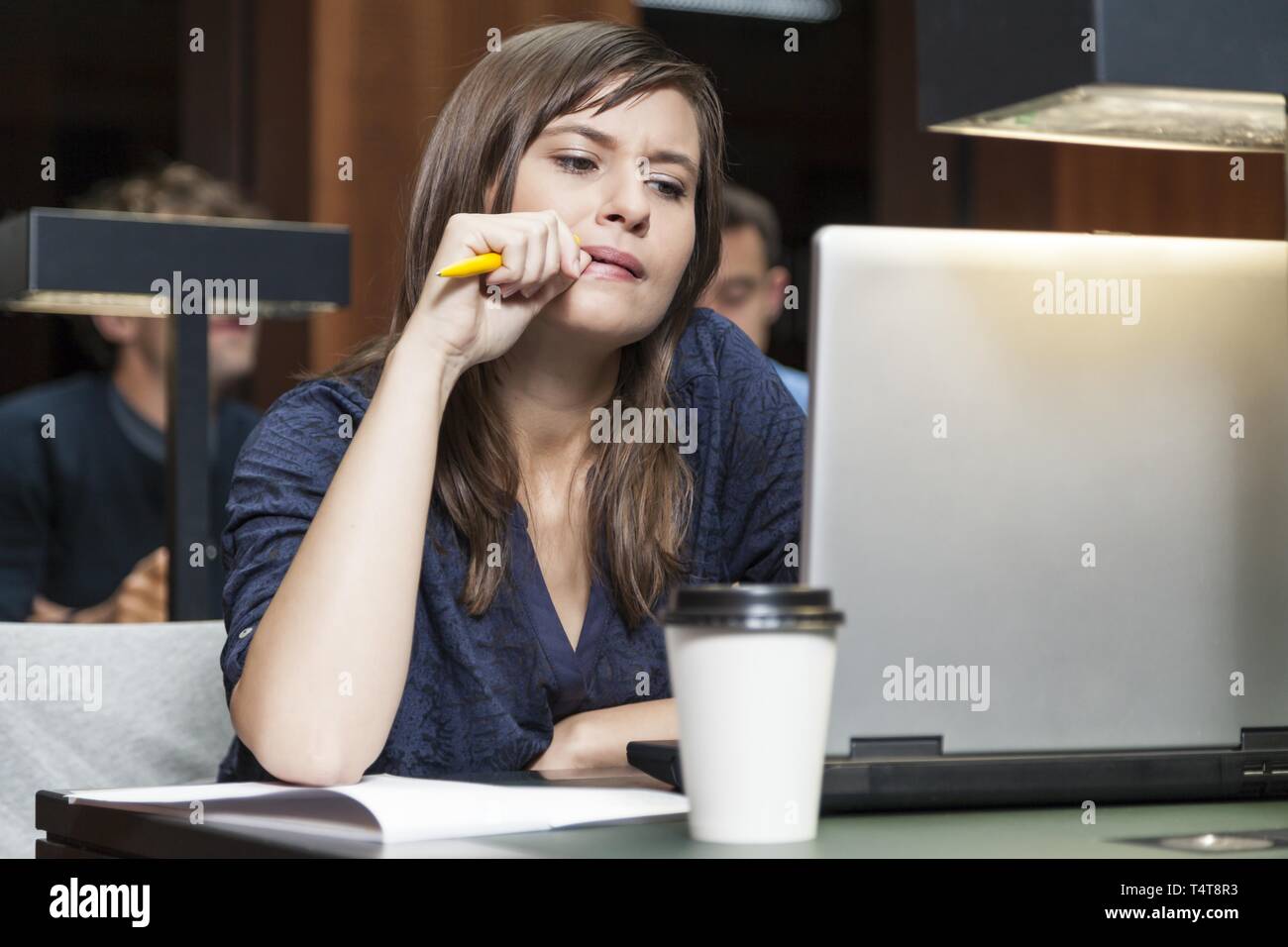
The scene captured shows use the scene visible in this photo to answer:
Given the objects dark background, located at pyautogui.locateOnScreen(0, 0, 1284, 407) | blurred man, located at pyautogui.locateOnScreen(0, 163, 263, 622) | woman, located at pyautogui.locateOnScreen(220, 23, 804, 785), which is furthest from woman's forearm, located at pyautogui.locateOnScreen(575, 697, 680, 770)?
dark background, located at pyautogui.locateOnScreen(0, 0, 1284, 407)

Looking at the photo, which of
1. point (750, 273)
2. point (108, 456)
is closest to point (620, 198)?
point (108, 456)

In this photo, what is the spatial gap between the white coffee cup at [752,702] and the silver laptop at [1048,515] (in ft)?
0.32

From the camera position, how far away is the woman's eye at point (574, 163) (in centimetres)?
136

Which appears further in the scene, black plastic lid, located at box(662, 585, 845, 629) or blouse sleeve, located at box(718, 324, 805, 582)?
blouse sleeve, located at box(718, 324, 805, 582)

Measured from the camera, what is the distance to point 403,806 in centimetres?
82

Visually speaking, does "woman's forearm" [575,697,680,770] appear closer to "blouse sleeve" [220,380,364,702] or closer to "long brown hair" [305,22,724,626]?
"long brown hair" [305,22,724,626]

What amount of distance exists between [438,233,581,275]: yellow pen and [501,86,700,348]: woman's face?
0.18 m

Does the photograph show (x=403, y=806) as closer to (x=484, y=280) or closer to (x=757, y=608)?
(x=757, y=608)

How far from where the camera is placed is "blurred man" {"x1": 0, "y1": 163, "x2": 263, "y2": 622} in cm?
289

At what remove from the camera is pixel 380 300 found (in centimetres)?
340

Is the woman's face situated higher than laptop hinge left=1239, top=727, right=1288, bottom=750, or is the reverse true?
the woman's face

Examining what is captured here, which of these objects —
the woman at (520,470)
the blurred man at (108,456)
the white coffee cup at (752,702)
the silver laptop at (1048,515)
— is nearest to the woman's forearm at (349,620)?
the woman at (520,470)
